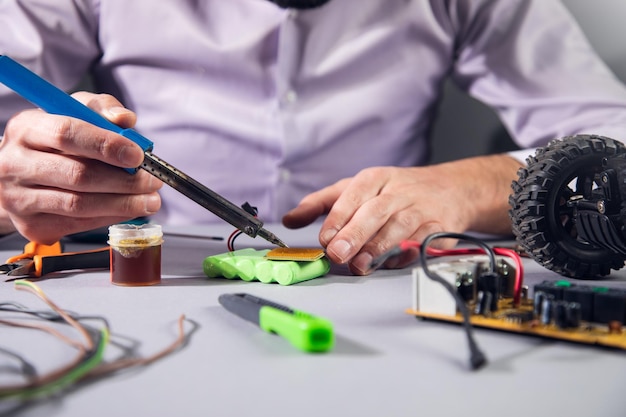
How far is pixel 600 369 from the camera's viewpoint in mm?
451

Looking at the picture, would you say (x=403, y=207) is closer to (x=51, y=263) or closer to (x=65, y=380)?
(x=51, y=263)

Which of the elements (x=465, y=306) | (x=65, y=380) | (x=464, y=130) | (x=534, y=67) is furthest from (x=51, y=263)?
(x=464, y=130)

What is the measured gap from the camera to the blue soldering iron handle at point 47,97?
70cm

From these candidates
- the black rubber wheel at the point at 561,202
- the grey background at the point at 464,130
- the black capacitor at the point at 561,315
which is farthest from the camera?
the grey background at the point at 464,130

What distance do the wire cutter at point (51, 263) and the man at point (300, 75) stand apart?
0.39 meters

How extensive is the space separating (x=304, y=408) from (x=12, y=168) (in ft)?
1.93

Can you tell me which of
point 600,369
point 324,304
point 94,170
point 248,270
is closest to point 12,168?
point 94,170

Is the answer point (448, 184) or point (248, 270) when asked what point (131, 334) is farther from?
point (448, 184)

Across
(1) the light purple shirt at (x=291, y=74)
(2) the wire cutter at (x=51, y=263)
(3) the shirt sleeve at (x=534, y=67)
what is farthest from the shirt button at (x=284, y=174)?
(2) the wire cutter at (x=51, y=263)

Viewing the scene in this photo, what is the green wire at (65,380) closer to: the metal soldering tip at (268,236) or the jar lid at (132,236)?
the jar lid at (132,236)

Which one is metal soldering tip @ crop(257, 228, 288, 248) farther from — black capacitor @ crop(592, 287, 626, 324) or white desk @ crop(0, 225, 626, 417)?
black capacitor @ crop(592, 287, 626, 324)

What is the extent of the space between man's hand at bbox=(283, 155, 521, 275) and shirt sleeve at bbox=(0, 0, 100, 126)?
67 centimetres

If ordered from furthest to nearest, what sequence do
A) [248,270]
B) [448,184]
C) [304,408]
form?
1. [448,184]
2. [248,270]
3. [304,408]

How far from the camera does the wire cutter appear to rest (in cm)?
74
